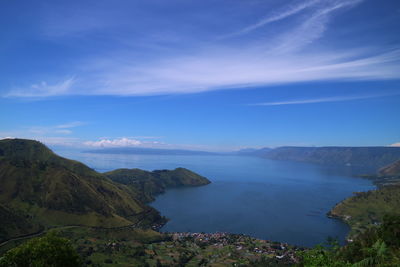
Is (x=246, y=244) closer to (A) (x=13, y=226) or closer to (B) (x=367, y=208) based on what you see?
(A) (x=13, y=226)

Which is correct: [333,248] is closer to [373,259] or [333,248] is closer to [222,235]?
[373,259]

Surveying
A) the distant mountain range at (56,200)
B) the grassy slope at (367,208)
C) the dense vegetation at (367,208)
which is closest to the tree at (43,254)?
the distant mountain range at (56,200)

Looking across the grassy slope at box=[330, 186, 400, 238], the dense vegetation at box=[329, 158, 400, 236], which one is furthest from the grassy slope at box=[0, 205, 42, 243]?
the dense vegetation at box=[329, 158, 400, 236]

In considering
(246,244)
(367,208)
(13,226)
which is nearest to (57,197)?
(13,226)

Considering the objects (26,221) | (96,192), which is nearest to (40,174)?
(96,192)

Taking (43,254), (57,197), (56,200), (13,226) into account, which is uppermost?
(43,254)

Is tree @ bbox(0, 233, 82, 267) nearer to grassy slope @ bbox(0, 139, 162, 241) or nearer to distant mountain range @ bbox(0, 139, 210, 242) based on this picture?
distant mountain range @ bbox(0, 139, 210, 242)
